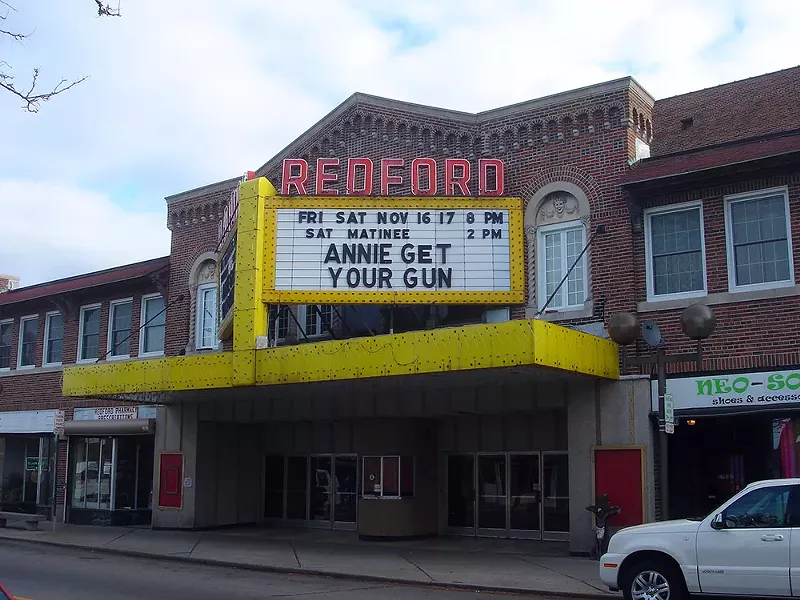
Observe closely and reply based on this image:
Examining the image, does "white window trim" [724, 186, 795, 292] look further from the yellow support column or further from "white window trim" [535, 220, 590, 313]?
the yellow support column

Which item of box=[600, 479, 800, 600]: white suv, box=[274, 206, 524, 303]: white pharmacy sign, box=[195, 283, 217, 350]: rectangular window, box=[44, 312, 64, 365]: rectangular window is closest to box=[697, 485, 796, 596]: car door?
box=[600, 479, 800, 600]: white suv

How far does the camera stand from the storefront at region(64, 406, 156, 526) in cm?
2653

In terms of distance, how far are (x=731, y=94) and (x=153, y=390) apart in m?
15.2

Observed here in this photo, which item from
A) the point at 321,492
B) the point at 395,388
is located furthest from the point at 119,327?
the point at 395,388

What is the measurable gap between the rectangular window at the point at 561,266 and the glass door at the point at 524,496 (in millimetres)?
4279

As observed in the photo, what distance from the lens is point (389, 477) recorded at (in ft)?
71.8

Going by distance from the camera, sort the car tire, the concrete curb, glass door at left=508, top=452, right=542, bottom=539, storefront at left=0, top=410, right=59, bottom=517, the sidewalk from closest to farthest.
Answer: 1. the car tire
2. the concrete curb
3. the sidewalk
4. glass door at left=508, top=452, right=542, bottom=539
5. storefront at left=0, top=410, right=59, bottom=517

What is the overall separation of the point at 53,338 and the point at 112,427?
5828mm

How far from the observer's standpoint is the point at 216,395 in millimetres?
21828

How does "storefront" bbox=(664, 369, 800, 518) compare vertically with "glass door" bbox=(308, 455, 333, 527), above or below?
above

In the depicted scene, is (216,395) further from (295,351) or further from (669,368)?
(669,368)

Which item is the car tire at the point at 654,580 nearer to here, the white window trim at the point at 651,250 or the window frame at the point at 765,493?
the window frame at the point at 765,493

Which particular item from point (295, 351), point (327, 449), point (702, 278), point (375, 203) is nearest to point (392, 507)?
point (327, 449)

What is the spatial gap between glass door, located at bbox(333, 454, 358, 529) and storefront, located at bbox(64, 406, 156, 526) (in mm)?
5819
